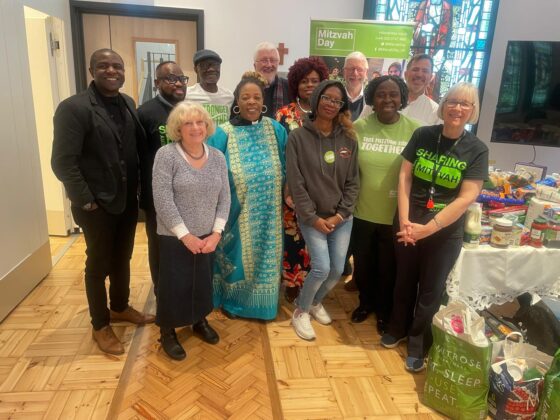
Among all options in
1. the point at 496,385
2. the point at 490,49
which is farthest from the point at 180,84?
the point at 490,49

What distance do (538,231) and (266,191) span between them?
1.39 m

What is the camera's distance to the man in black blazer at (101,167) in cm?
170

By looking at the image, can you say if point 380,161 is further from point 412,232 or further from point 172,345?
point 172,345

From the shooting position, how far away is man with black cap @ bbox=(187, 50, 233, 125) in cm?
235

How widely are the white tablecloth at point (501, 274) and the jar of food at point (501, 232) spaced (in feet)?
0.10

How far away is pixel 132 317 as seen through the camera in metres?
2.32

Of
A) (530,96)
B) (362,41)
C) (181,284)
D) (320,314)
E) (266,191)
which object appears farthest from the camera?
(530,96)

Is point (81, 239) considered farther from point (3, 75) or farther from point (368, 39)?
point (368, 39)

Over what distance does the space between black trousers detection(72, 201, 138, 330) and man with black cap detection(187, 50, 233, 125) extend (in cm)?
79

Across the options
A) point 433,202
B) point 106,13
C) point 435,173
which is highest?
point 106,13

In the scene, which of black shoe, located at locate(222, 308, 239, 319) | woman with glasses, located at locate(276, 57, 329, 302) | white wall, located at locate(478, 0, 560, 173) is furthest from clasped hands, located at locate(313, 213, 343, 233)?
white wall, located at locate(478, 0, 560, 173)

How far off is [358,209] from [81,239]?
102 inches

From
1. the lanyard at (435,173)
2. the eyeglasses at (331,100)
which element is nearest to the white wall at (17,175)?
the eyeglasses at (331,100)

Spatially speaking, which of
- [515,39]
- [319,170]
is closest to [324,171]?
[319,170]
